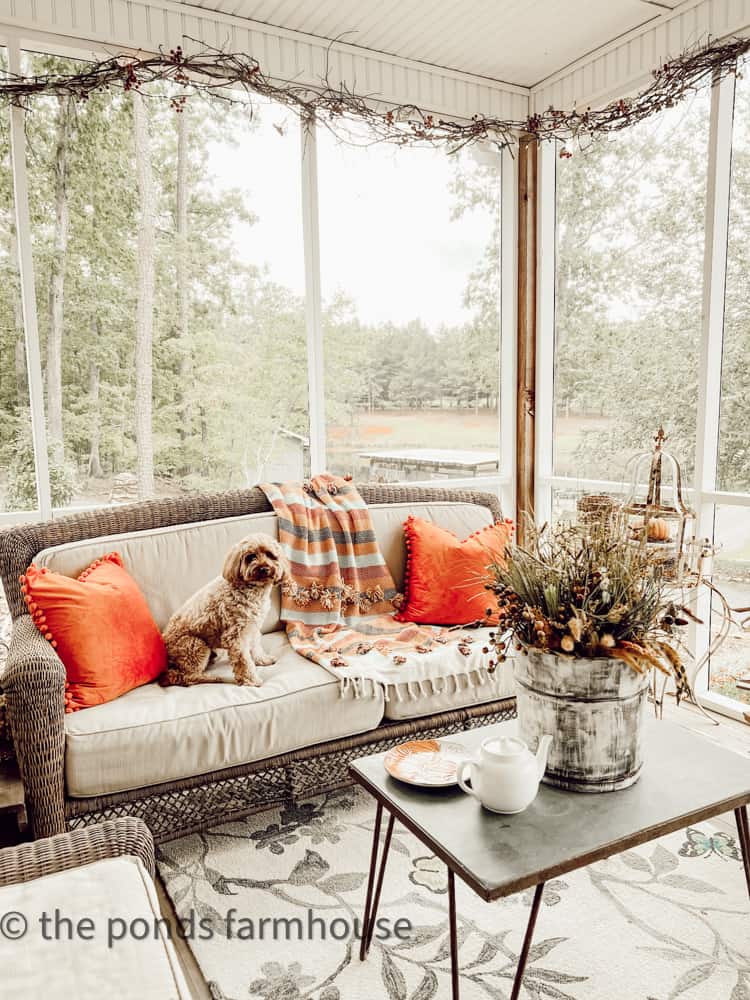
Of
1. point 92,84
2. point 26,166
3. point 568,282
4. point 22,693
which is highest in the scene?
point 92,84

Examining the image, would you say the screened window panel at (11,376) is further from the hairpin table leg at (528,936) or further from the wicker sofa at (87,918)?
the hairpin table leg at (528,936)

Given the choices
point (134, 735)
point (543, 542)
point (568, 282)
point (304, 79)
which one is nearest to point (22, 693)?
point (134, 735)

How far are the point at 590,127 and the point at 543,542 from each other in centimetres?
280

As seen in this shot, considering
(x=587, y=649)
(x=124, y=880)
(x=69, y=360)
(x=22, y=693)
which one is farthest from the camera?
(x=69, y=360)

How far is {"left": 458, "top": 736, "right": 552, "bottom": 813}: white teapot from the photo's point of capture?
145 cm

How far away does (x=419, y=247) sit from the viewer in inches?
155

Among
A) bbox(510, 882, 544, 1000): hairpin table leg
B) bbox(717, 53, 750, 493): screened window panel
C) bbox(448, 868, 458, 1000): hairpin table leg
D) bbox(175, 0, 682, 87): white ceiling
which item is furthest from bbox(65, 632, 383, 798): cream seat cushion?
bbox(175, 0, 682, 87): white ceiling

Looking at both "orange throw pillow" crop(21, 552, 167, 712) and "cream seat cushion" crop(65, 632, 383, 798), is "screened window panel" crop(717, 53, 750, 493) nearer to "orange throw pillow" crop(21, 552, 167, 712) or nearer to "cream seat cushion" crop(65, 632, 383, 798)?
"cream seat cushion" crop(65, 632, 383, 798)

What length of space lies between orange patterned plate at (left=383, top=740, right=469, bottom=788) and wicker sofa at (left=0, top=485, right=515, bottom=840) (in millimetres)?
580

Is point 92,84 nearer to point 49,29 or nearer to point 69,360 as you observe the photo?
point 49,29

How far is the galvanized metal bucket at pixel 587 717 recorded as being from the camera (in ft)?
5.04

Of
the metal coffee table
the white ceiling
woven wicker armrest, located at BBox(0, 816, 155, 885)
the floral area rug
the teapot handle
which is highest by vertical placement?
the white ceiling

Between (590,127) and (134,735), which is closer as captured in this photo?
(134,735)

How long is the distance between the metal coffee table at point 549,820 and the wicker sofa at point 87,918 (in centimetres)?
51
